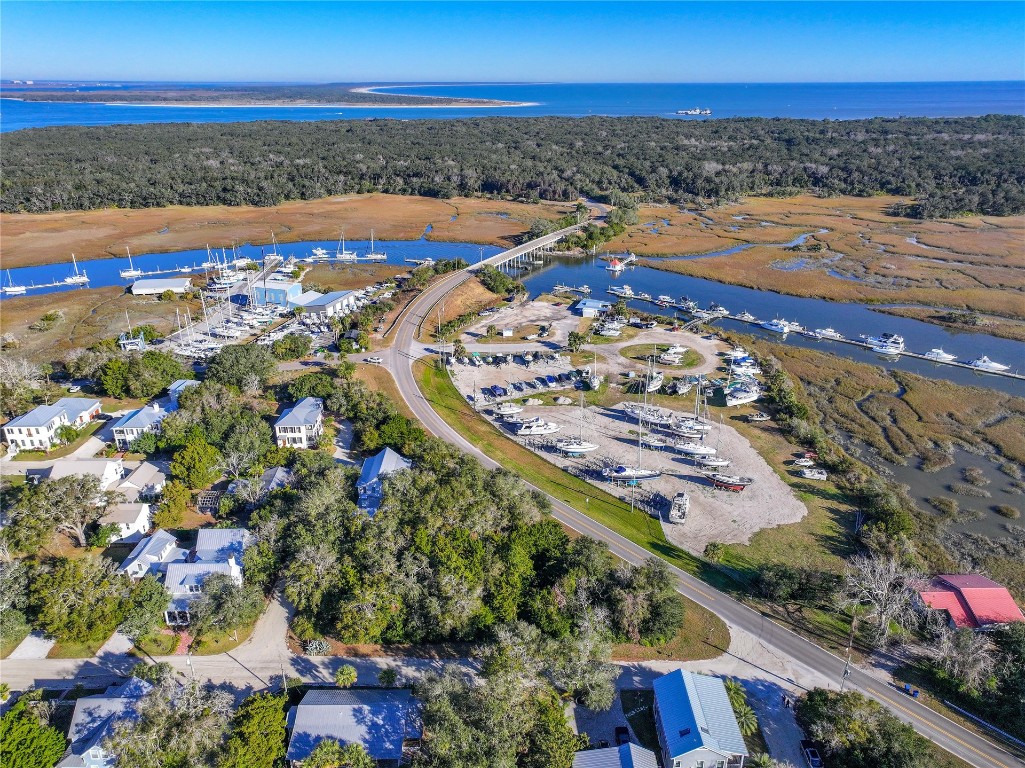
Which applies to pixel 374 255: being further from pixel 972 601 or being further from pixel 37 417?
pixel 972 601

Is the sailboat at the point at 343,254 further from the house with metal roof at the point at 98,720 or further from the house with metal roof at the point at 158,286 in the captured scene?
the house with metal roof at the point at 98,720

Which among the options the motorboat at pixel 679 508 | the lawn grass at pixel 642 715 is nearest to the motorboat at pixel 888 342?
the motorboat at pixel 679 508

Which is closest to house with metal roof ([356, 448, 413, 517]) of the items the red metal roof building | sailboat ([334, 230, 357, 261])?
the red metal roof building

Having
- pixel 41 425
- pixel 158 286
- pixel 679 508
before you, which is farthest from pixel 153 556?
pixel 158 286

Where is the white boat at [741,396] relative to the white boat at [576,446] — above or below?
above

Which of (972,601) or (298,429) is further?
(298,429)
